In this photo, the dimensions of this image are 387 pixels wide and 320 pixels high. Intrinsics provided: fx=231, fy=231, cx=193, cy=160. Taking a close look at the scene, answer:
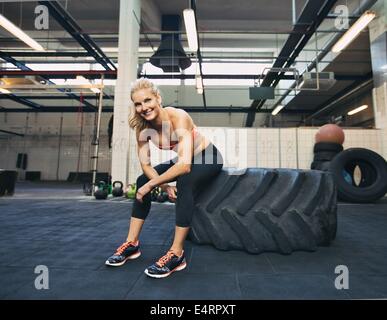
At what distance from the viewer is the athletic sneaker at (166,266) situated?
3.26 feet

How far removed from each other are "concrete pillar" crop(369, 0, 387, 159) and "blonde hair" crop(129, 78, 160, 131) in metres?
5.23

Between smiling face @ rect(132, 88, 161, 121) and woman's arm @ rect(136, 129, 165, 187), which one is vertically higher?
smiling face @ rect(132, 88, 161, 121)

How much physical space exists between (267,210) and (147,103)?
91 cm

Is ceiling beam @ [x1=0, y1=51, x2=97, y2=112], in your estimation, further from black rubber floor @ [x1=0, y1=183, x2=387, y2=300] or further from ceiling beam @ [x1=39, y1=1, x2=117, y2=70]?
black rubber floor @ [x1=0, y1=183, x2=387, y2=300]

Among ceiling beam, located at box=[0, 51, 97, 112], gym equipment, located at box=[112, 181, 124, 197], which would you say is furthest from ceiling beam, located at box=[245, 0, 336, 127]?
ceiling beam, located at box=[0, 51, 97, 112]

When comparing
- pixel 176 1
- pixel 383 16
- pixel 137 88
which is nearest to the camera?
pixel 137 88

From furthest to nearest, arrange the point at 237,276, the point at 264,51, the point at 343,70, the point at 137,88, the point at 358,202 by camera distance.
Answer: the point at 264,51 < the point at 343,70 < the point at 358,202 < the point at 137,88 < the point at 237,276

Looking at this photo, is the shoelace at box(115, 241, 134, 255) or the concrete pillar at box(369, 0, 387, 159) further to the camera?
the concrete pillar at box(369, 0, 387, 159)

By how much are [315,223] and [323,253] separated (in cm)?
17

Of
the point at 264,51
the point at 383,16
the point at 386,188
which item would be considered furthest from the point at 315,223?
the point at 264,51

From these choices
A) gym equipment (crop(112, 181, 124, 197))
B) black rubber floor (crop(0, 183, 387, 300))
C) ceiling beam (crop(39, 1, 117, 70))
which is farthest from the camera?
ceiling beam (crop(39, 1, 117, 70))

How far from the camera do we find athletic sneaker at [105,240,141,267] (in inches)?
43.9
